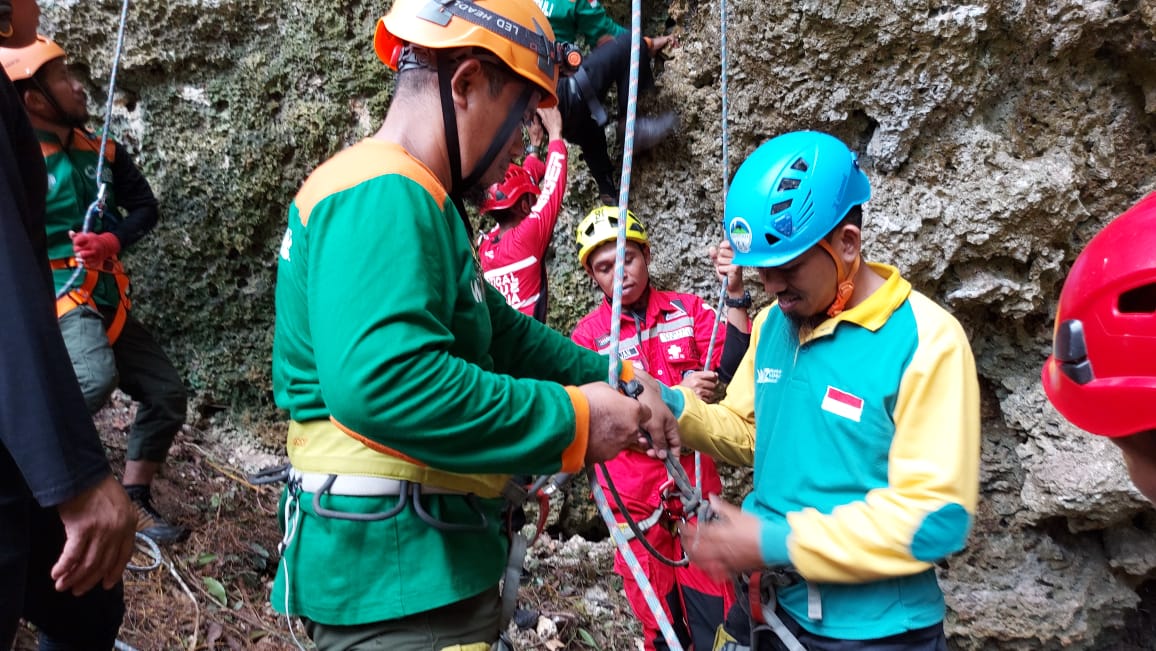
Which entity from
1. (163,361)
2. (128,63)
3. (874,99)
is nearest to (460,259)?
(874,99)

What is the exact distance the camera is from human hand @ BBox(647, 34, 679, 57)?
4129mm

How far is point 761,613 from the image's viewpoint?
1898mm

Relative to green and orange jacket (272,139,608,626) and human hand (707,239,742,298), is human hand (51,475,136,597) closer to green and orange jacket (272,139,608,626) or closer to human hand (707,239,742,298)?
green and orange jacket (272,139,608,626)

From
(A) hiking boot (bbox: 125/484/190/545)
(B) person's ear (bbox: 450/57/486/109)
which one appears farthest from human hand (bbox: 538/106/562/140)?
(A) hiking boot (bbox: 125/484/190/545)

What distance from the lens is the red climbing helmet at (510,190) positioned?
4.32 m

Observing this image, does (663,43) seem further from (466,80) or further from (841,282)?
(466,80)

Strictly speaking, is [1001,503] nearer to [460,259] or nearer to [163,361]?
[460,259]

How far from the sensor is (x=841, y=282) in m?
1.82

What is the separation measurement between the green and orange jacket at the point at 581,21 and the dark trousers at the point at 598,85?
142mm

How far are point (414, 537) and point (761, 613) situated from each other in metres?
1.01

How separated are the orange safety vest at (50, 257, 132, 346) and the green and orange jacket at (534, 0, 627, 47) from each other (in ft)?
9.58

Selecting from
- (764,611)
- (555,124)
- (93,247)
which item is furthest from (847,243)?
(93,247)

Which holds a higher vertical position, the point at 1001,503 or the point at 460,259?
the point at 460,259

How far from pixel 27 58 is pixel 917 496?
4.79 metres
